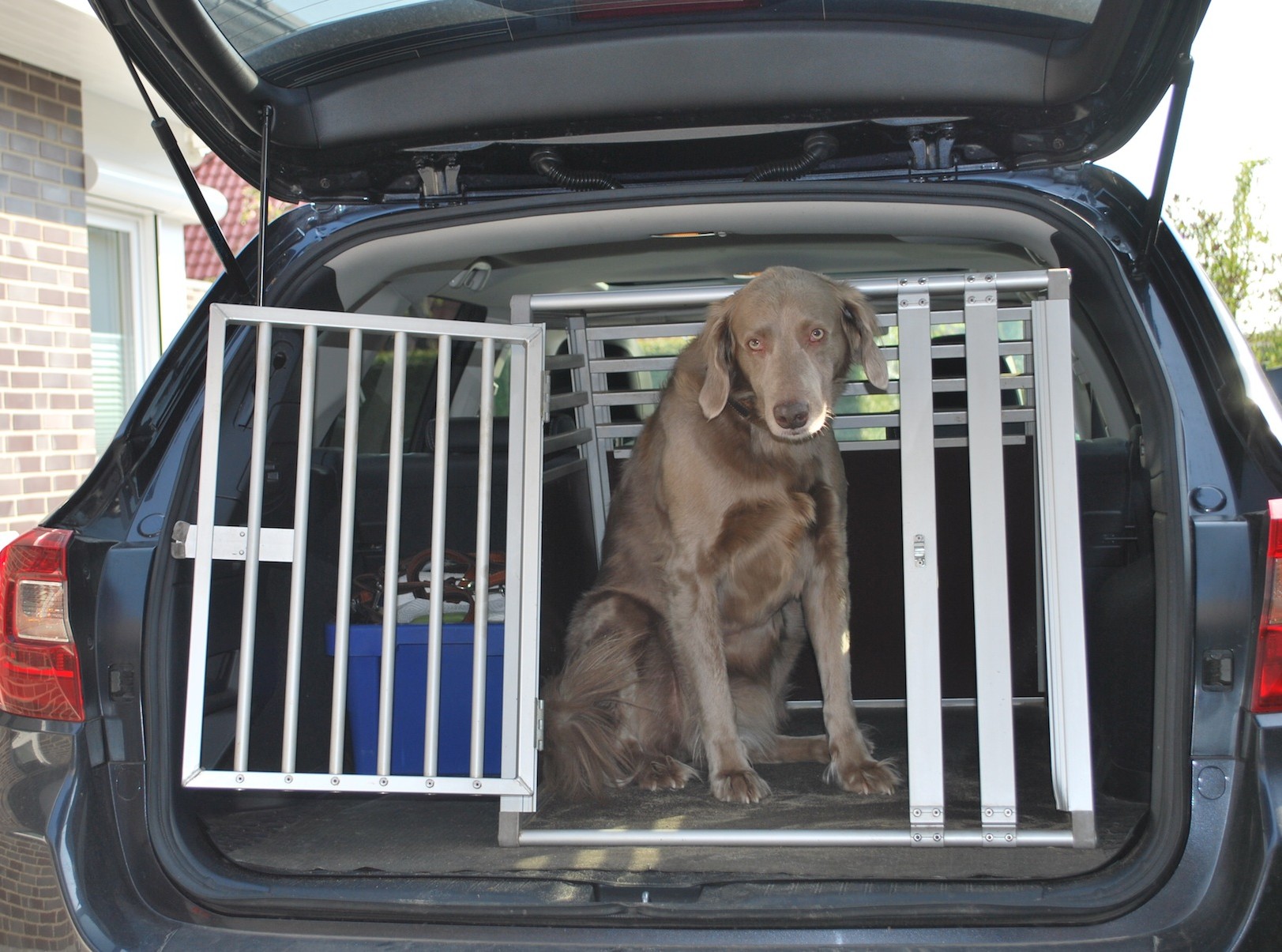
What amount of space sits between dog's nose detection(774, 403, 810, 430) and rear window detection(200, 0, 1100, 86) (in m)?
0.84

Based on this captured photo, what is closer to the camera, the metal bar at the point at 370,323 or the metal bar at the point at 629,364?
the metal bar at the point at 370,323

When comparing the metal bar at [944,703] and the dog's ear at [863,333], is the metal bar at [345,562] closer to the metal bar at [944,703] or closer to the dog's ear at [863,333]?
the dog's ear at [863,333]

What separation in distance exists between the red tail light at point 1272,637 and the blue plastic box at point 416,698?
→ 5.36 feet

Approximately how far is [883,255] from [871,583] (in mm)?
1054

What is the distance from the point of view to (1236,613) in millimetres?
1829

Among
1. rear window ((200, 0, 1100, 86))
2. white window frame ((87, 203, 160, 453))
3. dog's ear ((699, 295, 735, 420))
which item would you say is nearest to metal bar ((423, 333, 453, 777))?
rear window ((200, 0, 1100, 86))

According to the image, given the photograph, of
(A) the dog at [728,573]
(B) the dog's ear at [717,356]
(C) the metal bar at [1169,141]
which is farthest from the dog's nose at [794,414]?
(C) the metal bar at [1169,141]

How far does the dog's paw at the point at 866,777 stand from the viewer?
2762 mm

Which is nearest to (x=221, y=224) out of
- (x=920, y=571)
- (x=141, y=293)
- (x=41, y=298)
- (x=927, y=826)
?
(x=141, y=293)

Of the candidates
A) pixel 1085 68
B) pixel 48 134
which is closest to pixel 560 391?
pixel 1085 68

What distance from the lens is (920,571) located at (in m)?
2.27

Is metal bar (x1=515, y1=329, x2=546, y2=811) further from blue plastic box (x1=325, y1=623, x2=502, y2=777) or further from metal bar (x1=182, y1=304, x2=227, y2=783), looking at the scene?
metal bar (x1=182, y1=304, x2=227, y2=783)

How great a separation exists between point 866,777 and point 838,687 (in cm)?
26

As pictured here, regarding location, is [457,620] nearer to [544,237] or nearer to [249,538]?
[249,538]
